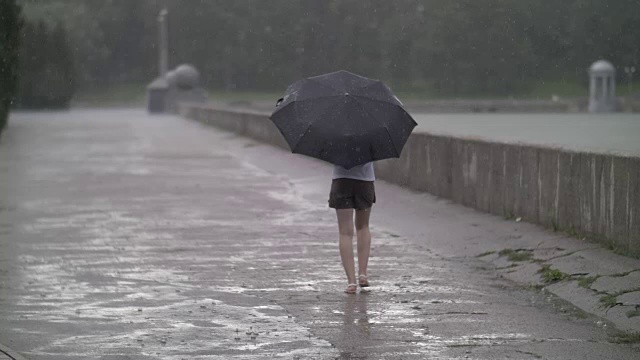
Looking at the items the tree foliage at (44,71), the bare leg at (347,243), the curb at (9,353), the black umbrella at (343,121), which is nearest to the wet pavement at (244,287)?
the curb at (9,353)

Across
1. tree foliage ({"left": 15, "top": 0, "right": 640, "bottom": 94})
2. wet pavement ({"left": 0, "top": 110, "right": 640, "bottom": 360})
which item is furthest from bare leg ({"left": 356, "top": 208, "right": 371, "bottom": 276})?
tree foliage ({"left": 15, "top": 0, "right": 640, "bottom": 94})

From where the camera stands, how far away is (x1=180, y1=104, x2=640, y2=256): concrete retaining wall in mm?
11602

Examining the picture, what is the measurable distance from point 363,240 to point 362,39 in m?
97.4

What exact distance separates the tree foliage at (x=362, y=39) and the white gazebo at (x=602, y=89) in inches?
365

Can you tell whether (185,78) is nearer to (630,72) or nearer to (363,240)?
(630,72)

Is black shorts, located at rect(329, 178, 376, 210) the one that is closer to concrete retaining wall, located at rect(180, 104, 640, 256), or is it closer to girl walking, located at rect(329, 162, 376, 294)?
girl walking, located at rect(329, 162, 376, 294)

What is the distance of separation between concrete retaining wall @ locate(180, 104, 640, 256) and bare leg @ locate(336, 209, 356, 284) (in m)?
2.23

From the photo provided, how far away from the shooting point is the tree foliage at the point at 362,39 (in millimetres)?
86812

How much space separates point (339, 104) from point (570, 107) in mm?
62706

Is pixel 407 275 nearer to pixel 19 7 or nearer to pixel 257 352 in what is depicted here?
pixel 257 352

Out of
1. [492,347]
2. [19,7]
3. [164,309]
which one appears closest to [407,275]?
[164,309]

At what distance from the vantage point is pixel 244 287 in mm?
11117

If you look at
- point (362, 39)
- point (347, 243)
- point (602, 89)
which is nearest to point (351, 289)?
point (347, 243)

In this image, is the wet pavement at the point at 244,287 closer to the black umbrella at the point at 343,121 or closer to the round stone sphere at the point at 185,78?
the black umbrella at the point at 343,121
